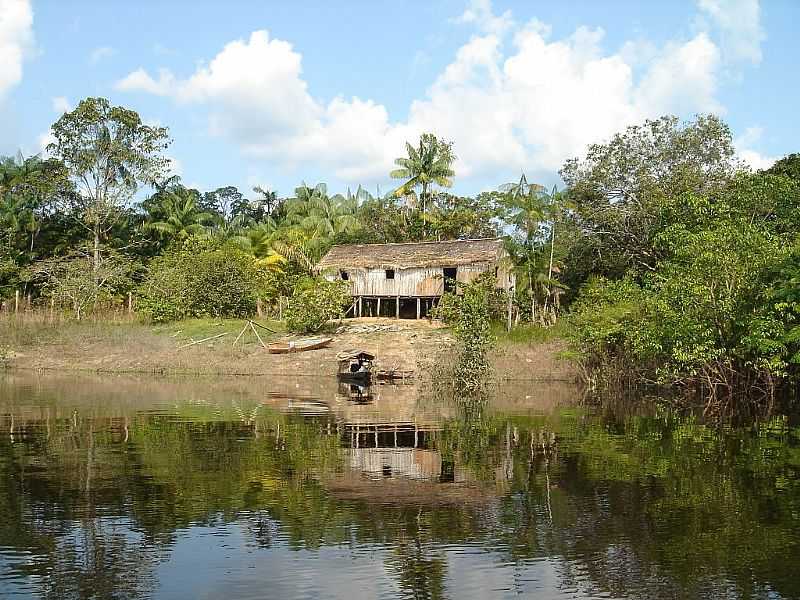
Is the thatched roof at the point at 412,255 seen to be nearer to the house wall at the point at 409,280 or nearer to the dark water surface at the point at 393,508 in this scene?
the house wall at the point at 409,280

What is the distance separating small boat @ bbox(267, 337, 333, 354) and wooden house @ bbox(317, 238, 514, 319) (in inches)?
351

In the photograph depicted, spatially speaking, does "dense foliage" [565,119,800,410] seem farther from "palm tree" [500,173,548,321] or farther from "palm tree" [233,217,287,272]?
"palm tree" [233,217,287,272]

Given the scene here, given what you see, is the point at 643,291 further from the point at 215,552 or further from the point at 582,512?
the point at 215,552

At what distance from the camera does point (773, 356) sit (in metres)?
21.8

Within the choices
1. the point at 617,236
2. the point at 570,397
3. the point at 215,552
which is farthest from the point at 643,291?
the point at 215,552

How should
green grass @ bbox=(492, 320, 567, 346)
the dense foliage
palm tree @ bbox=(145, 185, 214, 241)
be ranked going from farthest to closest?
1. palm tree @ bbox=(145, 185, 214, 241)
2. green grass @ bbox=(492, 320, 567, 346)
3. the dense foliage

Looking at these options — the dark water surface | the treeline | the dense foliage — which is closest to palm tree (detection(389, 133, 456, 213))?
the treeline

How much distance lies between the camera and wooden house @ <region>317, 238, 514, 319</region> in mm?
42688

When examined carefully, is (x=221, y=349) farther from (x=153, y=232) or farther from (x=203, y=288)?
(x=153, y=232)

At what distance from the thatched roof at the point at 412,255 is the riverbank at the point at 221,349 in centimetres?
439

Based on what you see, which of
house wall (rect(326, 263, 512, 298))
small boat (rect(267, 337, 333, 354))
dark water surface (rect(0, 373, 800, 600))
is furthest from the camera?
house wall (rect(326, 263, 512, 298))

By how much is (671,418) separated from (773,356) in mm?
3093

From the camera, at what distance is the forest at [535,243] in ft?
77.5

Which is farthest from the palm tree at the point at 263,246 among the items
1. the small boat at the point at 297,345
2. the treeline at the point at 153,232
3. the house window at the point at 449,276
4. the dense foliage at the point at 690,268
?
the dense foliage at the point at 690,268
